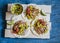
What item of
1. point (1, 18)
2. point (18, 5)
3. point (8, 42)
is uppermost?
point (18, 5)

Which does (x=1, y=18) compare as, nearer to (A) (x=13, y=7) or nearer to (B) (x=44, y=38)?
(A) (x=13, y=7)

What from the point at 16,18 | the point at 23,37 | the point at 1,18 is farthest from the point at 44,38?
Answer: the point at 1,18

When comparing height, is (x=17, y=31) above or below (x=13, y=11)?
below

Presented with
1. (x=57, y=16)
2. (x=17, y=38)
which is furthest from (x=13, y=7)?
(x=57, y=16)

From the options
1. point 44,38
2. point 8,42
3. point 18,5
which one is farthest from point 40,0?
point 8,42

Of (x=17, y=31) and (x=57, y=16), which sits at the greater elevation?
(x=57, y=16)

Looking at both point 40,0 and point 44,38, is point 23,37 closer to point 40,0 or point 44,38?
point 44,38

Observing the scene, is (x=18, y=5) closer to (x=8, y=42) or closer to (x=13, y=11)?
(x=13, y=11)
